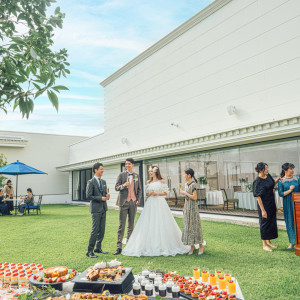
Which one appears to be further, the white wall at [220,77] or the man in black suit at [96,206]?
the white wall at [220,77]

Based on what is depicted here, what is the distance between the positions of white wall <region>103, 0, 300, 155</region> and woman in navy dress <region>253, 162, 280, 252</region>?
2790 mm

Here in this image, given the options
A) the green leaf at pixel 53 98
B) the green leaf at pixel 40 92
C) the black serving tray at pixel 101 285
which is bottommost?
the black serving tray at pixel 101 285

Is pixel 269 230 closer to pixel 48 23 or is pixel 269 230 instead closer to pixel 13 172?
pixel 48 23

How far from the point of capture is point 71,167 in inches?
829

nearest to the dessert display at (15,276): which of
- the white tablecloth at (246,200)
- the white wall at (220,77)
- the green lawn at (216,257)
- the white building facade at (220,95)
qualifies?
the green lawn at (216,257)

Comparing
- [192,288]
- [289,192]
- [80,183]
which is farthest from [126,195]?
[80,183]

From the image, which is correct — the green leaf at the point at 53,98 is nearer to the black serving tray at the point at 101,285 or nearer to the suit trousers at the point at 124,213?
the black serving tray at the point at 101,285

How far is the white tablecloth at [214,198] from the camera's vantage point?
32.8 ft

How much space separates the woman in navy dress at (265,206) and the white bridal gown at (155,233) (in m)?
1.60

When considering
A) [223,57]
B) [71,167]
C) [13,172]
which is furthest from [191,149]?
[71,167]

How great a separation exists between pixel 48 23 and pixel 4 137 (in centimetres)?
2124

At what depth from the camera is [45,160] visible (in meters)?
23.1

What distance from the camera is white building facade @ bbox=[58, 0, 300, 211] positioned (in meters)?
7.81

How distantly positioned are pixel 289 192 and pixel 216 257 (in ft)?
6.44
